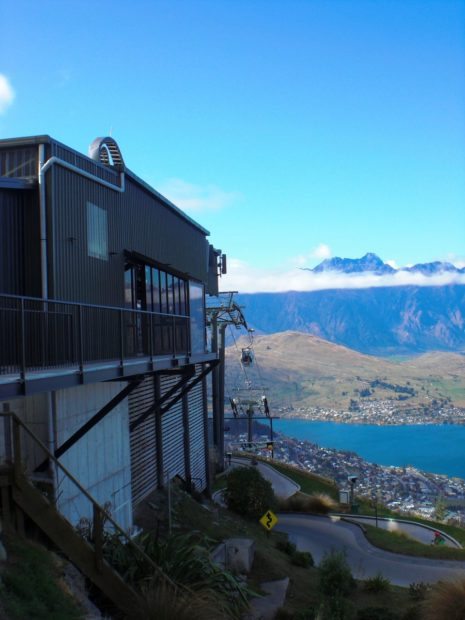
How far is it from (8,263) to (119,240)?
4.25m

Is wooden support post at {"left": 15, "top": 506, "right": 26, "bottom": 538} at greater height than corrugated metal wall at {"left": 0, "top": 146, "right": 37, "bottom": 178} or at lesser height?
lesser

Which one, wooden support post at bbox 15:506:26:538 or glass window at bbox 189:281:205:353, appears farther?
glass window at bbox 189:281:205:353

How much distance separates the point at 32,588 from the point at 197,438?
1910 cm

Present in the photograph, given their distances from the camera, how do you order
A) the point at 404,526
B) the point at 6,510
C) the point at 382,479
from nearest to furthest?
the point at 6,510 → the point at 404,526 → the point at 382,479

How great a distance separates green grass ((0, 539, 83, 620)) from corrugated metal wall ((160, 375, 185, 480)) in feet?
41.7

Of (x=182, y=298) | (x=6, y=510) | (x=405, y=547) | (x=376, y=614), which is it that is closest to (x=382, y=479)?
(x=405, y=547)

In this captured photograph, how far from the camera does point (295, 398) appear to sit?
19988 cm

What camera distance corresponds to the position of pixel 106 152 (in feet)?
50.0

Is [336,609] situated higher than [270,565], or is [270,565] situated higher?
[336,609]

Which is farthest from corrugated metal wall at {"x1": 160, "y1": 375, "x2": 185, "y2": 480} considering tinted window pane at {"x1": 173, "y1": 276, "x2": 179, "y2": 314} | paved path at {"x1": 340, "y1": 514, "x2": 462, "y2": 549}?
paved path at {"x1": 340, "y1": 514, "x2": 462, "y2": 549}

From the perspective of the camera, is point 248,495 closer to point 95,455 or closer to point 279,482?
point 95,455

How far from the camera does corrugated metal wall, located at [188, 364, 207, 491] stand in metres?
24.3

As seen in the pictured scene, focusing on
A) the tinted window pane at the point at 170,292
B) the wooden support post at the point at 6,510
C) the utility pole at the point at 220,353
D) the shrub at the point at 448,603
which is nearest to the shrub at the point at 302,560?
the shrub at the point at 448,603

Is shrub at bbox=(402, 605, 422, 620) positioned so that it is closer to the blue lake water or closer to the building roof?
the building roof
